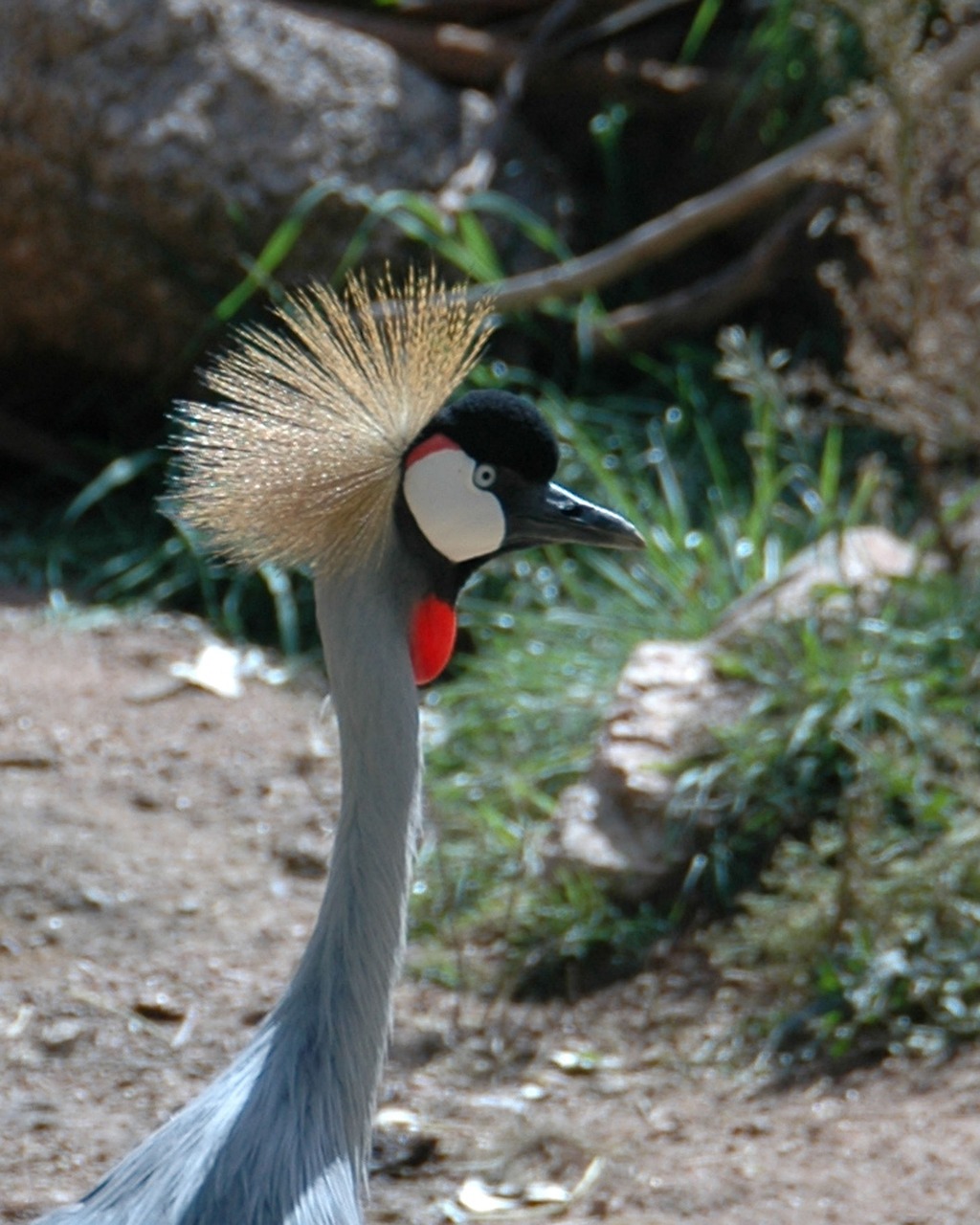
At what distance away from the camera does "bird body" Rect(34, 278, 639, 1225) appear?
1.79m

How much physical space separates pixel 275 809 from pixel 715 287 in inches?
83.5

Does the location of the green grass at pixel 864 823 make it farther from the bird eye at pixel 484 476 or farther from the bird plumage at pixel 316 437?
the bird plumage at pixel 316 437

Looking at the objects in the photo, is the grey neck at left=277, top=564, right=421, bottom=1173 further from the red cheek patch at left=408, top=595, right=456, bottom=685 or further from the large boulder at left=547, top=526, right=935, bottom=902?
the large boulder at left=547, top=526, right=935, bottom=902

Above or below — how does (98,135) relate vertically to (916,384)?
above

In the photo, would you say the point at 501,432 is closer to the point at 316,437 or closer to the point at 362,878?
the point at 316,437

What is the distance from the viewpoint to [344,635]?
1848mm

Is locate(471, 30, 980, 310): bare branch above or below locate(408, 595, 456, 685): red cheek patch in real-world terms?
above

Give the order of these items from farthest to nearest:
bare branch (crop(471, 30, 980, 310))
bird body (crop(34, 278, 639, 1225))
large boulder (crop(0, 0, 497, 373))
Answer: large boulder (crop(0, 0, 497, 373))
bare branch (crop(471, 30, 980, 310))
bird body (crop(34, 278, 639, 1225))

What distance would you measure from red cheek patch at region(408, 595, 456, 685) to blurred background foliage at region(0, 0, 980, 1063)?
3.80ft

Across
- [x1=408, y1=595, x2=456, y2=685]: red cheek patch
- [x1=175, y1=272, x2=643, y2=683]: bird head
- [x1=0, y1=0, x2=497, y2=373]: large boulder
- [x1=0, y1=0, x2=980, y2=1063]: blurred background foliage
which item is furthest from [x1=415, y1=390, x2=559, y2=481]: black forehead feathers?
[x1=0, y1=0, x2=497, y2=373]: large boulder

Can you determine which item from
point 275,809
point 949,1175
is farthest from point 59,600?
point 949,1175

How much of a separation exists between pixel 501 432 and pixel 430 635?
256 mm

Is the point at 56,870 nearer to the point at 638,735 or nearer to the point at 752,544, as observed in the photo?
the point at 638,735

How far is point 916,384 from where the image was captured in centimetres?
373
